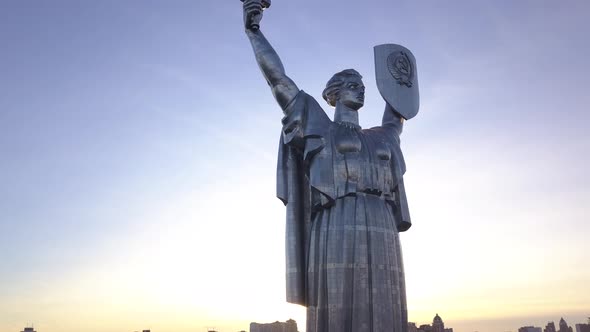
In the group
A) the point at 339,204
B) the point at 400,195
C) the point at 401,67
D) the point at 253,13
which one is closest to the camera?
the point at 339,204

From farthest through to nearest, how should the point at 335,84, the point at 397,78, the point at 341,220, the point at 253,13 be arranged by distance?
the point at 397,78, the point at 335,84, the point at 253,13, the point at 341,220

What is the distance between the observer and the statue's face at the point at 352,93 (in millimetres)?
12109

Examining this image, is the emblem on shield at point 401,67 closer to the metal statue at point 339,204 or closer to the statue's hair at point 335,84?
the statue's hair at point 335,84

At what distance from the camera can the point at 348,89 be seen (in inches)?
477

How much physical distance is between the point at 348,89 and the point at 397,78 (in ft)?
5.52

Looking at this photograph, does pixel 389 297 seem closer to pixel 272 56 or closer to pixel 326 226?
pixel 326 226

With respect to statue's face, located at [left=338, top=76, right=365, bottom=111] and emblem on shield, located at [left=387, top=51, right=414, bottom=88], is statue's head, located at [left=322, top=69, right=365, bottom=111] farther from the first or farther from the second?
emblem on shield, located at [left=387, top=51, right=414, bottom=88]

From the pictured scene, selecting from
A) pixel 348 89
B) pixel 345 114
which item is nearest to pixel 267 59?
pixel 348 89

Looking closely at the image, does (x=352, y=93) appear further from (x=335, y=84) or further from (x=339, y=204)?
(x=339, y=204)

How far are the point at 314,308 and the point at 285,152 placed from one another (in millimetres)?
3325

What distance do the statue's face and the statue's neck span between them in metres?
0.08

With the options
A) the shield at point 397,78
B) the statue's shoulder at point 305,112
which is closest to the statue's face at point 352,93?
the statue's shoulder at point 305,112

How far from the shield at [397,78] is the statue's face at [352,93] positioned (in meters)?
1.03

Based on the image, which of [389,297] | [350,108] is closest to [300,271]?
[389,297]
